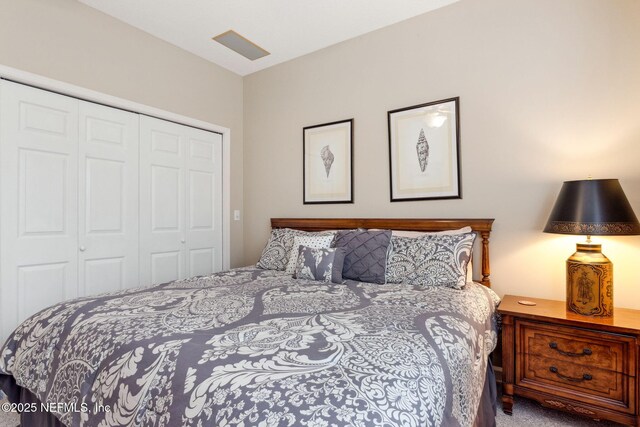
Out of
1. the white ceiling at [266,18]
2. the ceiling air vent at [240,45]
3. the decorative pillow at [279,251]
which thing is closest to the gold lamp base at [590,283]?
the decorative pillow at [279,251]

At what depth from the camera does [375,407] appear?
0.80 m

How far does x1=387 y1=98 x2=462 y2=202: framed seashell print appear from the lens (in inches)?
98.0

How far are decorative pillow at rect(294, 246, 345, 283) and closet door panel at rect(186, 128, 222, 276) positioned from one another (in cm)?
145

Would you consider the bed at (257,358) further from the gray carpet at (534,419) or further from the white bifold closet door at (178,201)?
the white bifold closet door at (178,201)

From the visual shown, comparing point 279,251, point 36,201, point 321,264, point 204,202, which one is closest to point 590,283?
point 321,264

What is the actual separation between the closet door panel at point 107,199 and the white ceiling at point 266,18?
2.61 ft

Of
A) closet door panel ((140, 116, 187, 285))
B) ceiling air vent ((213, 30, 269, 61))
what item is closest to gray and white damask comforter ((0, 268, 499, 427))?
closet door panel ((140, 116, 187, 285))

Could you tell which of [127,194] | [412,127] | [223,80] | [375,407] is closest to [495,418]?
[375,407]

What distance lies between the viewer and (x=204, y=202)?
135 inches

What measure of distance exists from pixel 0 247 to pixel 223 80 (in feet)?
7.94

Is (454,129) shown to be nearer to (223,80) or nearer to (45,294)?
(223,80)

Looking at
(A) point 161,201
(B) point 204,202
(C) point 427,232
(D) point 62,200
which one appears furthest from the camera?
(B) point 204,202

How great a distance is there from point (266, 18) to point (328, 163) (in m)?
1.29

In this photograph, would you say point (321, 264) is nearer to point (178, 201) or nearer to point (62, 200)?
point (178, 201)
